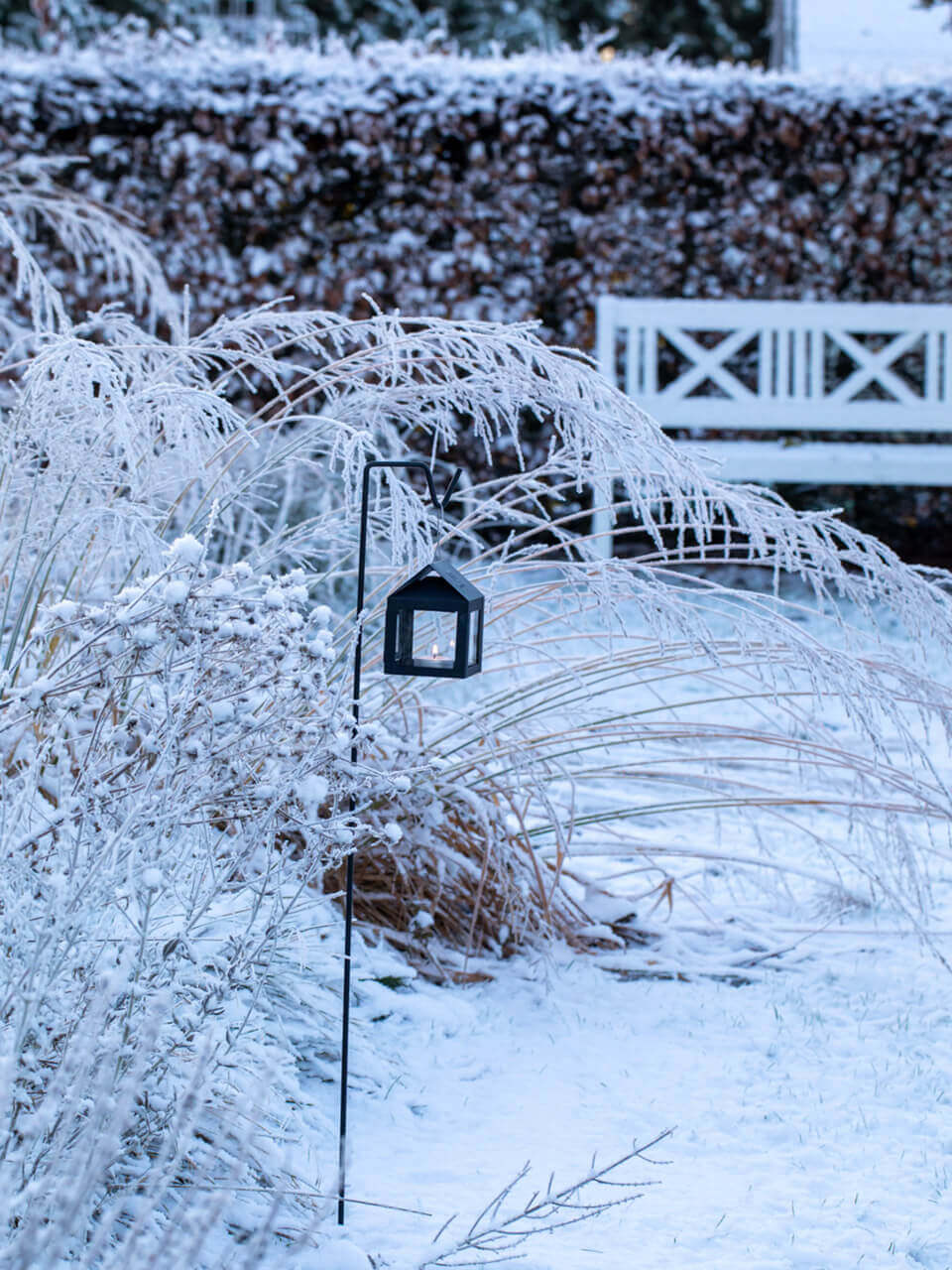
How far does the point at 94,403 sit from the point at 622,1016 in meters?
1.07

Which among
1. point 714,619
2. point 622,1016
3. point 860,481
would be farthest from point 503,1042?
point 860,481

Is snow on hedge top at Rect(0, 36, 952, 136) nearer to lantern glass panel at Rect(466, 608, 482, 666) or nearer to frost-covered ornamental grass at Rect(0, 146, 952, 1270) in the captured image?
frost-covered ornamental grass at Rect(0, 146, 952, 1270)

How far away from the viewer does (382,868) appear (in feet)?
6.30

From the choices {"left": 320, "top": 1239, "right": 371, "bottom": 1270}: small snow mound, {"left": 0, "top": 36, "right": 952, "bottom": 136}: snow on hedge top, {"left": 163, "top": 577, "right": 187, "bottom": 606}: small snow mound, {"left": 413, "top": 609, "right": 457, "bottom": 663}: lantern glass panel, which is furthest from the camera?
{"left": 0, "top": 36, "right": 952, "bottom": 136}: snow on hedge top

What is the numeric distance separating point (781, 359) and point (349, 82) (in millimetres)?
1849

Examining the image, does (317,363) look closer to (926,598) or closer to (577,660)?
(577,660)

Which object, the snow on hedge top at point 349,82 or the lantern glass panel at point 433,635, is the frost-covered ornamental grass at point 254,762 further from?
the snow on hedge top at point 349,82

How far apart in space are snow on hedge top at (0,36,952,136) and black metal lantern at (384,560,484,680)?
3.72m

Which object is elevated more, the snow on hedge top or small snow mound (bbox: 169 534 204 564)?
the snow on hedge top

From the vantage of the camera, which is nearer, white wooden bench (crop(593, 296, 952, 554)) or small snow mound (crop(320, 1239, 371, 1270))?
small snow mound (crop(320, 1239, 371, 1270))

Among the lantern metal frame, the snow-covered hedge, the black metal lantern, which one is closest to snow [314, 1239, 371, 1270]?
the lantern metal frame

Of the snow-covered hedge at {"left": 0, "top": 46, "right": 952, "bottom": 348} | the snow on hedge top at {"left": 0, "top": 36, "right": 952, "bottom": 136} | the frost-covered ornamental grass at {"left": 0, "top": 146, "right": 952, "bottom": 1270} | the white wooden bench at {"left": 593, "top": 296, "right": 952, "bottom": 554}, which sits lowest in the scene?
the frost-covered ornamental grass at {"left": 0, "top": 146, "right": 952, "bottom": 1270}

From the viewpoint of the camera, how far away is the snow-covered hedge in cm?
466

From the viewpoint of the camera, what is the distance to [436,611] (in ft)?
4.73
